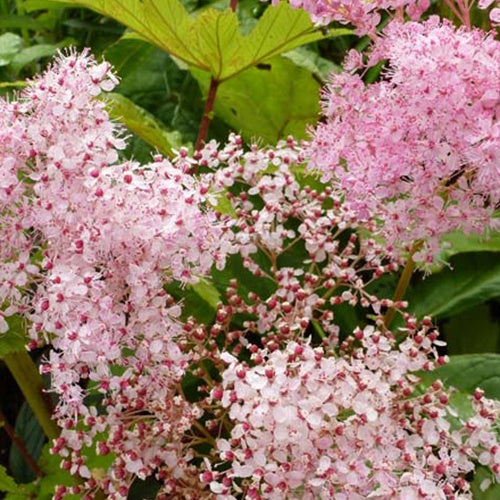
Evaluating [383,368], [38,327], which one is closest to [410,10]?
[383,368]

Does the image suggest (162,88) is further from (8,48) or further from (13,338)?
(13,338)

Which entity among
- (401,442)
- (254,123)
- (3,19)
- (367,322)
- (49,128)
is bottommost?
(401,442)

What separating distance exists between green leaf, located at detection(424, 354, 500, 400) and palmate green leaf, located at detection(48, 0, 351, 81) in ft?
1.48

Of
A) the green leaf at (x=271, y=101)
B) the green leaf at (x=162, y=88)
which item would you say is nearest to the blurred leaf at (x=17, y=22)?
the green leaf at (x=162, y=88)

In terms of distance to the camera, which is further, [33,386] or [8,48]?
[8,48]

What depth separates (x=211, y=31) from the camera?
1.01 metres

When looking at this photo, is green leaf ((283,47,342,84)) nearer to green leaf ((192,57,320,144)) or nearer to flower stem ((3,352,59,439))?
green leaf ((192,57,320,144))

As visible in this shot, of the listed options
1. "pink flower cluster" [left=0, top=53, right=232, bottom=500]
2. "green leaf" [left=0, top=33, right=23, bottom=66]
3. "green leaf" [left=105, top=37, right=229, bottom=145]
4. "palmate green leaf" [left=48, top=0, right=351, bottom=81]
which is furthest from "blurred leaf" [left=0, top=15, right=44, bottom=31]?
"pink flower cluster" [left=0, top=53, right=232, bottom=500]

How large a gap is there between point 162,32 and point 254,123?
1.16 feet

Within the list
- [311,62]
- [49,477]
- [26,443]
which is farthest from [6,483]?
[311,62]

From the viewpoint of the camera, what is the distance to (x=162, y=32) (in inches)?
41.4

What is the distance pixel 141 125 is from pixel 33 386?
0.34 m

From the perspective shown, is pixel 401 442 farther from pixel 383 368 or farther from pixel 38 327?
pixel 38 327

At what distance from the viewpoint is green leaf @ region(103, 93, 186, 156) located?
1054 mm
